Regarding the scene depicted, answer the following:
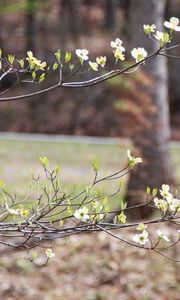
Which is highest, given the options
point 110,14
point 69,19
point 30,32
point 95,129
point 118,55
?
point 110,14

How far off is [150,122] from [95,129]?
1103 cm

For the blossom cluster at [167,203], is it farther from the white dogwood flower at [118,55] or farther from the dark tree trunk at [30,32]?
the dark tree trunk at [30,32]

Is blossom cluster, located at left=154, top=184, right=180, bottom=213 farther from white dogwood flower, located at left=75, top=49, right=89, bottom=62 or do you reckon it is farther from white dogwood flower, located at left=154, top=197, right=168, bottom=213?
white dogwood flower, located at left=75, top=49, right=89, bottom=62

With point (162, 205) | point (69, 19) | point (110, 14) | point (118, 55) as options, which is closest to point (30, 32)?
point (69, 19)

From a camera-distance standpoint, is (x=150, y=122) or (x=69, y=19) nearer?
(x=150, y=122)

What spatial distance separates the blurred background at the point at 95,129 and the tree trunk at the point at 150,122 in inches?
0.5

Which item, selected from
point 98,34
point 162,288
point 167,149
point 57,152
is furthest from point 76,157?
point 98,34

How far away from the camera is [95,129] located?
20.0 m

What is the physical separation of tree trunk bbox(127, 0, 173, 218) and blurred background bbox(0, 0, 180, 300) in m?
0.01

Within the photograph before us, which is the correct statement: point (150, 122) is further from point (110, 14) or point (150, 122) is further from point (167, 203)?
point (110, 14)

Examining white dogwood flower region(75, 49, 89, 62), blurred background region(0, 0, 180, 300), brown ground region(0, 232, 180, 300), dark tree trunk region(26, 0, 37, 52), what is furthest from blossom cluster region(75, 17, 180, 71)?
dark tree trunk region(26, 0, 37, 52)

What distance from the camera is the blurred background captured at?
22.0 ft

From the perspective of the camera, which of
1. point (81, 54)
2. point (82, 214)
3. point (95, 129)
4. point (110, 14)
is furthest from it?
point (110, 14)

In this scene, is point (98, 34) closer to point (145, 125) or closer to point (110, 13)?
point (110, 13)
